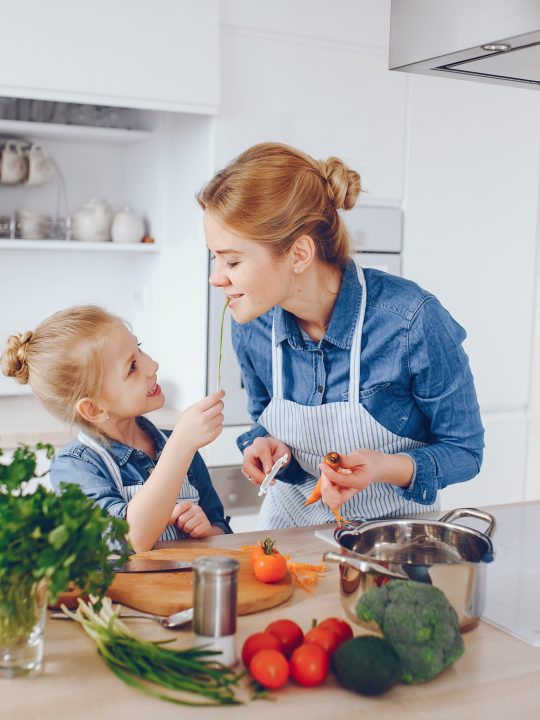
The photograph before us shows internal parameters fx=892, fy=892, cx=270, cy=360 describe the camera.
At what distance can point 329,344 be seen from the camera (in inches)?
70.6

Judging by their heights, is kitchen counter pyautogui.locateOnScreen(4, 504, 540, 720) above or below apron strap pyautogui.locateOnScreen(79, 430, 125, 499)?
below

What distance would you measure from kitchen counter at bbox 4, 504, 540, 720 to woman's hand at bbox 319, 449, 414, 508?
321mm

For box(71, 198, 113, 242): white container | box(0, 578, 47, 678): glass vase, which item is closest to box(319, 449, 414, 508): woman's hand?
box(0, 578, 47, 678): glass vase

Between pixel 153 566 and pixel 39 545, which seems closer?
pixel 39 545

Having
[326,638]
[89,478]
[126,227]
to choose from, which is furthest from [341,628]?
[126,227]

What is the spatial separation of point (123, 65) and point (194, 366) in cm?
96

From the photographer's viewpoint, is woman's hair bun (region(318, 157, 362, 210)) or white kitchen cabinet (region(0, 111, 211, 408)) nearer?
woman's hair bun (region(318, 157, 362, 210))

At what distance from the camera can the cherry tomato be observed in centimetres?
127

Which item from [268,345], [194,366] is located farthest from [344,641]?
[194,366]

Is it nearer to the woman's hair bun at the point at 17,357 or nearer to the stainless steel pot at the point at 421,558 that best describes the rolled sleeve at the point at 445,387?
the stainless steel pot at the point at 421,558

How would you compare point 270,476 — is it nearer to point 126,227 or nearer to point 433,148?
point 126,227

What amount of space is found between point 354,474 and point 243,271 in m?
0.44

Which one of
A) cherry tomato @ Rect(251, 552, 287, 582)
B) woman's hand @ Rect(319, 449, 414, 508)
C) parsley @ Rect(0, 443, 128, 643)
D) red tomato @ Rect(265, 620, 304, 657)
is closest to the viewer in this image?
parsley @ Rect(0, 443, 128, 643)

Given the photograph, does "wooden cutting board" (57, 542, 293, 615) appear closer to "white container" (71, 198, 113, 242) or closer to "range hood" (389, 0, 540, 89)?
"range hood" (389, 0, 540, 89)
